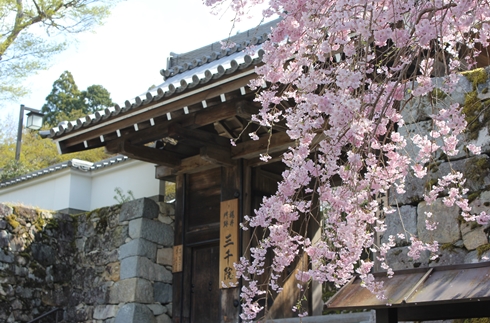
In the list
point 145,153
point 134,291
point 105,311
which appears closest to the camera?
point 145,153

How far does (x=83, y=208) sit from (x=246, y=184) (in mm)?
3658

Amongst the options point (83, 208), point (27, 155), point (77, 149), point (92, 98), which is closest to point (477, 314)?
point (77, 149)

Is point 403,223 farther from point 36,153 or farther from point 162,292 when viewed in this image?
point 36,153

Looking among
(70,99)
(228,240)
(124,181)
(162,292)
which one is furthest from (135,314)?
(70,99)

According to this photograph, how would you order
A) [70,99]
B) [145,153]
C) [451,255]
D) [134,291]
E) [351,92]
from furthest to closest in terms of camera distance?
[70,99] → [134,291] → [145,153] → [451,255] → [351,92]

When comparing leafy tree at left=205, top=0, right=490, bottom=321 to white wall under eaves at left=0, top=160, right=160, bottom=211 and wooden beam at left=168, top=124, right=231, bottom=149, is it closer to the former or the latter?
wooden beam at left=168, top=124, right=231, bottom=149

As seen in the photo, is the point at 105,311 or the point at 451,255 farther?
the point at 105,311

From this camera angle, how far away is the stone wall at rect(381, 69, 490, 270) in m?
4.40

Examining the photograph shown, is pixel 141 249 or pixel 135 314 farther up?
pixel 141 249

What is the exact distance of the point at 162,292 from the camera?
25.4 feet

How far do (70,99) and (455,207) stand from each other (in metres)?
22.5

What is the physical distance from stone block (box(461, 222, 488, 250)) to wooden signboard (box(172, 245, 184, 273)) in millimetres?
3980

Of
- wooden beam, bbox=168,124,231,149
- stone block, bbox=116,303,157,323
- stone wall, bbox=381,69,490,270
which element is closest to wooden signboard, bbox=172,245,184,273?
stone block, bbox=116,303,157,323

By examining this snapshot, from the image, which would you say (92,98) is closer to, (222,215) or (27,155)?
(27,155)
